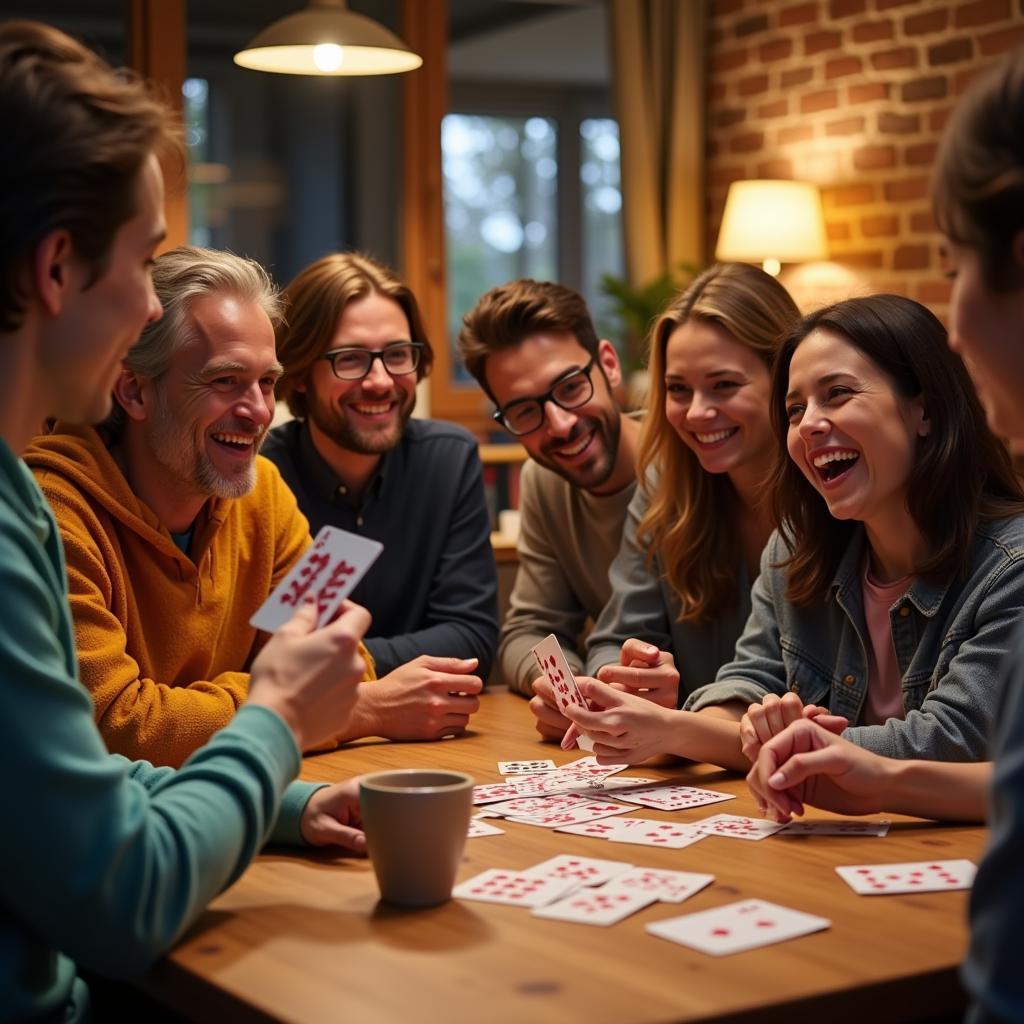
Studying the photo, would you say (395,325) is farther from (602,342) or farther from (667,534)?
(667,534)

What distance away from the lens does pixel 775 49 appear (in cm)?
625

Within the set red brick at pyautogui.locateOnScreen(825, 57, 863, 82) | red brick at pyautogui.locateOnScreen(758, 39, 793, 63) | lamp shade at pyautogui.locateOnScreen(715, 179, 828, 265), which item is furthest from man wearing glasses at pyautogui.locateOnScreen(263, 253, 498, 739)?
red brick at pyautogui.locateOnScreen(758, 39, 793, 63)

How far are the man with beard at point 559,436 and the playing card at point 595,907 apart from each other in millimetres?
1563

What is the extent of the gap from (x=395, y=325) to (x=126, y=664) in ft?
4.35

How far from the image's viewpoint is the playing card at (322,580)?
1569 mm

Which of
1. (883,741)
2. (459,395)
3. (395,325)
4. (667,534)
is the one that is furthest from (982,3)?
(883,741)

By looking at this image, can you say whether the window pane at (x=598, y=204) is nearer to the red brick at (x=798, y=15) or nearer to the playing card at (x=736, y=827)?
the red brick at (x=798, y=15)

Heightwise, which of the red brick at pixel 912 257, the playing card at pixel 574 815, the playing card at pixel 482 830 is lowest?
the playing card at pixel 574 815

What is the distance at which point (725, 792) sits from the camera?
195 centimetres

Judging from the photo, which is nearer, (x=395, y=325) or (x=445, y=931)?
(x=445, y=931)

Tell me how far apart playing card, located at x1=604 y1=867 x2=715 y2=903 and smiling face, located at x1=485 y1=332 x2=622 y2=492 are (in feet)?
5.27

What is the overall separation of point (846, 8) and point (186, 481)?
444 centimetres

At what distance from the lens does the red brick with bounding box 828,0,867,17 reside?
584cm

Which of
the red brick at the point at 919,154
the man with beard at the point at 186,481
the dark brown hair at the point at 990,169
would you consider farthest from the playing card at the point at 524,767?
the red brick at the point at 919,154
